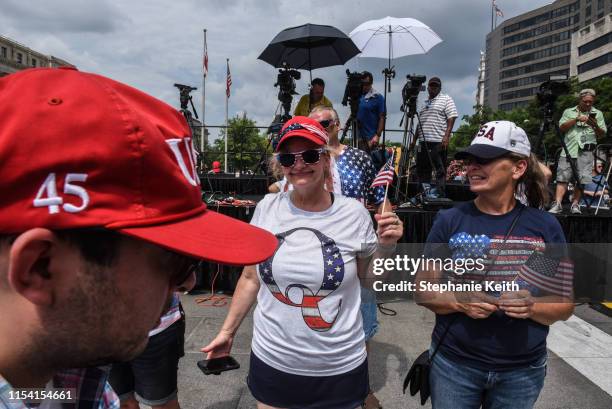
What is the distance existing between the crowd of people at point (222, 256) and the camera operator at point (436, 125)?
4237 mm

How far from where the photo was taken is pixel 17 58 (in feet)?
222

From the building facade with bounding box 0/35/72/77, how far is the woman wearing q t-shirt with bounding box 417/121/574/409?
71.7 metres

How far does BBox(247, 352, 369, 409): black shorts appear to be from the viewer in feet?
6.14

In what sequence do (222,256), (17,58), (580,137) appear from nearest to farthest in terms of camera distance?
1. (222,256)
2. (580,137)
3. (17,58)

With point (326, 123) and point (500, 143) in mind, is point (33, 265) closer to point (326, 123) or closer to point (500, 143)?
point (500, 143)

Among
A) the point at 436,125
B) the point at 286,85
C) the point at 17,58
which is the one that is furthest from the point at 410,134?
the point at 17,58

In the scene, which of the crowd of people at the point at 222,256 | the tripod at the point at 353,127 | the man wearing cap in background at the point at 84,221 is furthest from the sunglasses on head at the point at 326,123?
the tripod at the point at 353,127

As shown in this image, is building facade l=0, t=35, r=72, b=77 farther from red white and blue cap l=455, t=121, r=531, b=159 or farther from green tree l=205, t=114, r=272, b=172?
red white and blue cap l=455, t=121, r=531, b=159

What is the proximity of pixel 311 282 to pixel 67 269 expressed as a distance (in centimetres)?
137

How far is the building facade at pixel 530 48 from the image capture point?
264 feet

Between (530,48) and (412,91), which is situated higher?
(530,48)

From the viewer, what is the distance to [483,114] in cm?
5022

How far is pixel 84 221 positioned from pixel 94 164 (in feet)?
0.29

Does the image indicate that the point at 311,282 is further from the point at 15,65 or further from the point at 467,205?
the point at 15,65
